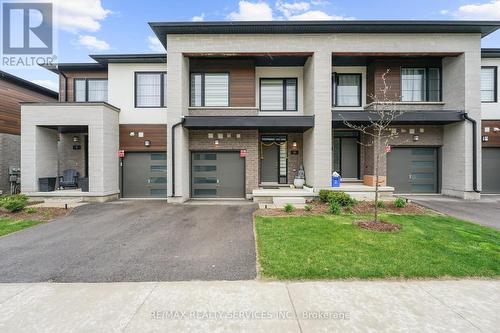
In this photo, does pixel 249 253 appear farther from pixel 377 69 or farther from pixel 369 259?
pixel 377 69

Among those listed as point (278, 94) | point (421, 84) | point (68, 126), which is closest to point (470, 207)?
point (421, 84)

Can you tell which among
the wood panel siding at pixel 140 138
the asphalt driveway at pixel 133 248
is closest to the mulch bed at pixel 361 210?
the asphalt driveway at pixel 133 248

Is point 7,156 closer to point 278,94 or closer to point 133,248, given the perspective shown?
point 133,248

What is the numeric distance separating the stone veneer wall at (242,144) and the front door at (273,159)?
1.26 metres

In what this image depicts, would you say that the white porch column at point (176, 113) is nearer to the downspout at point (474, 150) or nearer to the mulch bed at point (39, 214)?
the mulch bed at point (39, 214)

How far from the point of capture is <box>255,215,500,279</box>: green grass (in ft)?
13.1

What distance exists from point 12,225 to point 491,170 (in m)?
21.1

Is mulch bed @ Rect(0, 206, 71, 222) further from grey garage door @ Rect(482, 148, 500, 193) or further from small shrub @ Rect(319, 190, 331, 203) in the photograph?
grey garage door @ Rect(482, 148, 500, 193)

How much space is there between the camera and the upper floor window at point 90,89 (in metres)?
13.1

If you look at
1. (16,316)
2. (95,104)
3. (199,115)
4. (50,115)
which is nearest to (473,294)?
(16,316)

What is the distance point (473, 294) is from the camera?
342cm

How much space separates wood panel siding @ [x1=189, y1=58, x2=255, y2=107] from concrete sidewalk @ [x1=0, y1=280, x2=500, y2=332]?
30.8 feet

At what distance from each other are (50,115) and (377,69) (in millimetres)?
16263

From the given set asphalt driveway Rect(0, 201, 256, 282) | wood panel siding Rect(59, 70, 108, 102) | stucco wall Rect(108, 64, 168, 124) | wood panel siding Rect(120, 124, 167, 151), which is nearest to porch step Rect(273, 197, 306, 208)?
asphalt driveway Rect(0, 201, 256, 282)
